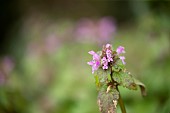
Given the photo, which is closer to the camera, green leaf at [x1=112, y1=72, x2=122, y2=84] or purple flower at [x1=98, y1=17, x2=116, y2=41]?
green leaf at [x1=112, y1=72, x2=122, y2=84]

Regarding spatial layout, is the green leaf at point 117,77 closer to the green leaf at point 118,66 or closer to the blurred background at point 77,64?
the green leaf at point 118,66

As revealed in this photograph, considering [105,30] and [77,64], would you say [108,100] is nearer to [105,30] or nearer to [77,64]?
[77,64]

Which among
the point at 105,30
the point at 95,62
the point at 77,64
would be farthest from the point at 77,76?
the point at 95,62

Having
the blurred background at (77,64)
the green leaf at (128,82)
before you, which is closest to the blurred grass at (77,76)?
the blurred background at (77,64)

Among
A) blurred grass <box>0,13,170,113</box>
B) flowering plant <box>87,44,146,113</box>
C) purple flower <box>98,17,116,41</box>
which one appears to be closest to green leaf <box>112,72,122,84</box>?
flowering plant <box>87,44,146,113</box>

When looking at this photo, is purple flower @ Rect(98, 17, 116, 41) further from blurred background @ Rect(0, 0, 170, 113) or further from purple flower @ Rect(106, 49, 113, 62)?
purple flower @ Rect(106, 49, 113, 62)

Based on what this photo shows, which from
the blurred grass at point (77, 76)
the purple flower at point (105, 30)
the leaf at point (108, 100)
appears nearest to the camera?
the leaf at point (108, 100)

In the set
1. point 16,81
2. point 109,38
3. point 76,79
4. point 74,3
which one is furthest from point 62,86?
point 74,3
